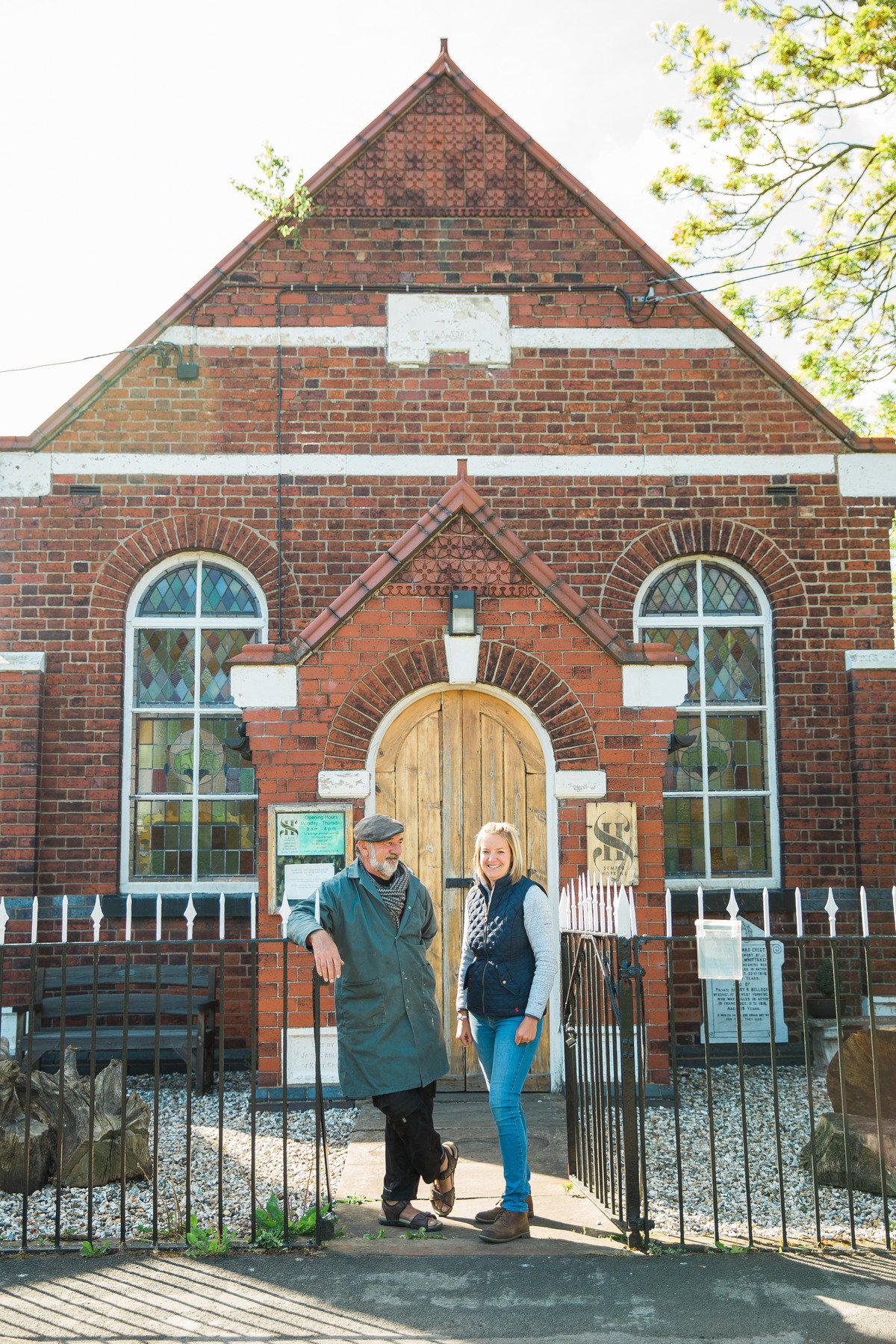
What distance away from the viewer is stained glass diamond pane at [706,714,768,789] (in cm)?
1016

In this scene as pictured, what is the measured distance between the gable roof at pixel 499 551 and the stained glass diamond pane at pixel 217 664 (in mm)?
2004

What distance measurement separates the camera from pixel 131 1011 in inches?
360

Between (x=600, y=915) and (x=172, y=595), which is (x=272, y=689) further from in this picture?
(x=600, y=915)

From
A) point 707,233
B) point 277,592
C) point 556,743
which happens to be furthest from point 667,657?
point 707,233

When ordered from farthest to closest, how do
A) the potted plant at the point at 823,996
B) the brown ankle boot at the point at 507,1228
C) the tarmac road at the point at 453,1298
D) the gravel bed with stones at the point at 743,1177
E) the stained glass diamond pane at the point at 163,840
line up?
the stained glass diamond pane at the point at 163,840 → the potted plant at the point at 823,996 → the gravel bed with stones at the point at 743,1177 → the brown ankle boot at the point at 507,1228 → the tarmac road at the point at 453,1298

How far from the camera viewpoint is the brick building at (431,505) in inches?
387

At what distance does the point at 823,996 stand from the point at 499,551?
441 centimetres

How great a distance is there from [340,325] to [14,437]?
2.83m

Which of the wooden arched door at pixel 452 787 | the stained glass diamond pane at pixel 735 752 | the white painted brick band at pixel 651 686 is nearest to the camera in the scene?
the white painted brick band at pixel 651 686

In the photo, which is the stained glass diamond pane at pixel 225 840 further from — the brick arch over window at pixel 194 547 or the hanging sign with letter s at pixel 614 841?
the hanging sign with letter s at pixel 614 841

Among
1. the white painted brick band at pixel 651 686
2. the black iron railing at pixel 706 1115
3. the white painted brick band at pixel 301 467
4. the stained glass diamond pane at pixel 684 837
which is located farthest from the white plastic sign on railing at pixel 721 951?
the white painted brick band at pixel 301 467

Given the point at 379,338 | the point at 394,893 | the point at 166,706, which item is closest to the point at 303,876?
the point at 166,706

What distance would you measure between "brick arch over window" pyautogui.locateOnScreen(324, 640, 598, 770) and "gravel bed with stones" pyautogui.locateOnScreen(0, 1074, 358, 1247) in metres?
2.29

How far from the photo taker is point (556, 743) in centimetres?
818
